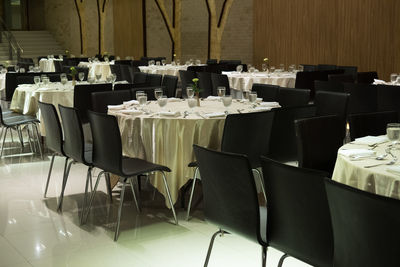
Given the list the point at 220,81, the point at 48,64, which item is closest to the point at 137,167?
the point at 220,81

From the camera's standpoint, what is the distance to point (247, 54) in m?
16.0

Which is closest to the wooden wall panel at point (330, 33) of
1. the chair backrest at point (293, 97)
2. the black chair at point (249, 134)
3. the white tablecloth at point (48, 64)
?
the white tablecloth at point (48, 64)

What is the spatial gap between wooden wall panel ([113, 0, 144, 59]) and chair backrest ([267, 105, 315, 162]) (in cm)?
1558

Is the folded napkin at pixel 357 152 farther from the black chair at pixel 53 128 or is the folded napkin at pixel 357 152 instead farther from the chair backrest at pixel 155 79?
the chair backrest at pixel 155 79

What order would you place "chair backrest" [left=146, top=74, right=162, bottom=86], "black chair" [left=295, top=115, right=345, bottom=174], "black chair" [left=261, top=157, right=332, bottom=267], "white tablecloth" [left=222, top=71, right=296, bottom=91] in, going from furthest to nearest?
"white tablecloth" [left=222, top=71, right=296, bottom=91], "chair backrest" [left=146, top=74, right=162, bottom=86], "black chair" [left=295, top=115, right=345, bottom=174], "black chair" [left=261, top=157, right=332, bottom=267]

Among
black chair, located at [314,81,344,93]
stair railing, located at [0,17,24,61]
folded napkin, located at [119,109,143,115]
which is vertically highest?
stair railing, located at [0,17,24,61]

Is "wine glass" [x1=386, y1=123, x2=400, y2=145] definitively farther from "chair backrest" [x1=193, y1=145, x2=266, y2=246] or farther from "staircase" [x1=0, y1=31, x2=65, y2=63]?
"staircase" [x1=0, y1=31, x2=65, y2=63]

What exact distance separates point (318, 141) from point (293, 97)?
6.70 ft

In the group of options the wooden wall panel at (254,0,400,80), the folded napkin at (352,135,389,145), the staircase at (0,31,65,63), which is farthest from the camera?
→ the staircase at (0,31,65,63)

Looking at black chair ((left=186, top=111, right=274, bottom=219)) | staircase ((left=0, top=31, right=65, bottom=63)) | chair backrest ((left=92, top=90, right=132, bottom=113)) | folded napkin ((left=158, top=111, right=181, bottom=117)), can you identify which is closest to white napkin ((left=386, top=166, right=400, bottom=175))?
black chair ((left=186, top=111, right=274, bottom=219))

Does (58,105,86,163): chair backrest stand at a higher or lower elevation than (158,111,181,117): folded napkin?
lower

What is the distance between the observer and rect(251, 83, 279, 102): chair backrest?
244 inches

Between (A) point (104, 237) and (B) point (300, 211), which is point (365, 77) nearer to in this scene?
(A) point (104, 237)

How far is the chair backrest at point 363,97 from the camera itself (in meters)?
6.85
